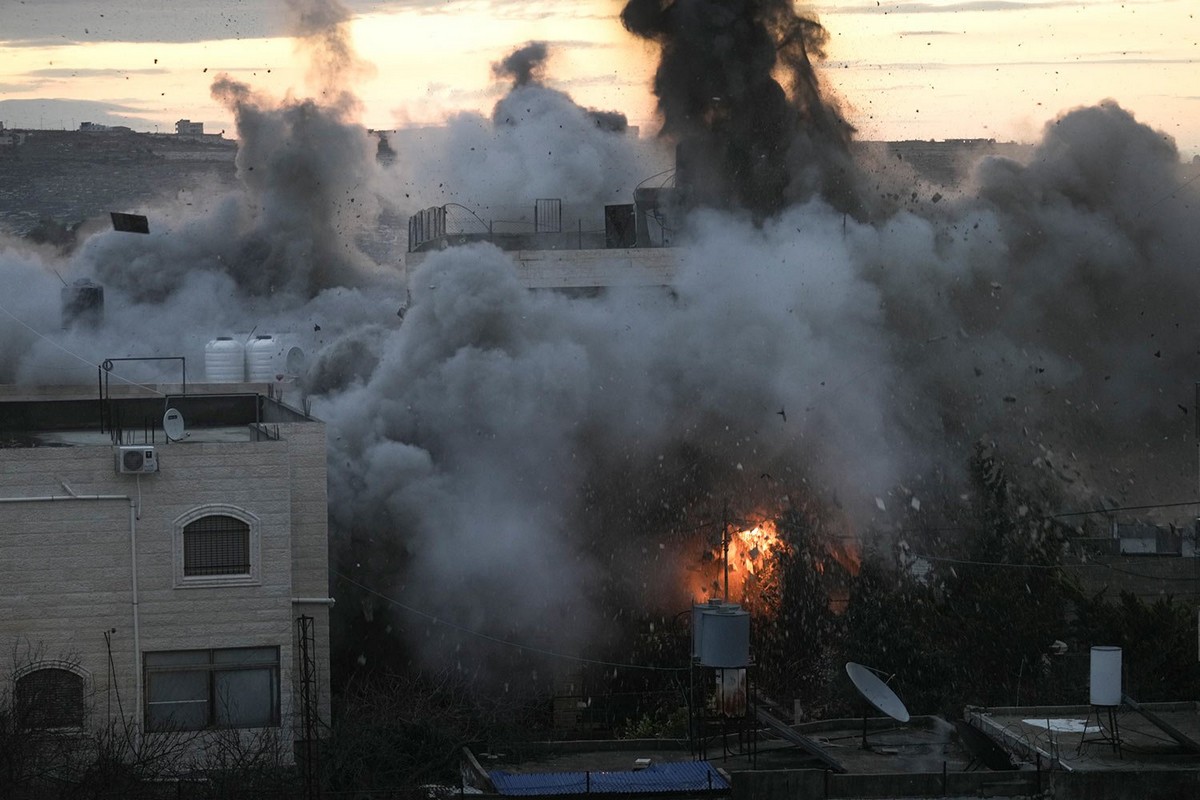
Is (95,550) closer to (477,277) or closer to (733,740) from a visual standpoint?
(733,740)

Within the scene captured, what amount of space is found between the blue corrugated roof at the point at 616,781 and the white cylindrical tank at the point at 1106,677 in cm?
431

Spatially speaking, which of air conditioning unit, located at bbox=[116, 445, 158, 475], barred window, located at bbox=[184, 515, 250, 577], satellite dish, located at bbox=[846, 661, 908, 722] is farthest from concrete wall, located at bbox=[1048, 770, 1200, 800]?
air conditioning unit, located at bbox=[116, 445, 158, 475]

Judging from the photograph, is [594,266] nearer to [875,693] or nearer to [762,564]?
[762,564]

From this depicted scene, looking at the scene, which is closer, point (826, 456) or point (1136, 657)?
point (1136, 657)

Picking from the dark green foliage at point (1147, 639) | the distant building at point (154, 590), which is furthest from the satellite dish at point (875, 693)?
the dark green foliage at point (1147, 639)

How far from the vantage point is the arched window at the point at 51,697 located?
65.4 feet

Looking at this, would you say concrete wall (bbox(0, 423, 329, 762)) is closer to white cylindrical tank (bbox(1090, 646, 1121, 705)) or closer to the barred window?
the barred window

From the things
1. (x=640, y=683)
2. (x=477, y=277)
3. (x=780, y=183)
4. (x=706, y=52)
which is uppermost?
(x=706, y=52)

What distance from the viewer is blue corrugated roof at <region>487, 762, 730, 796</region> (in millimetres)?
17844

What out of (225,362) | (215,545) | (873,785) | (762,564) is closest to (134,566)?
(215,545)

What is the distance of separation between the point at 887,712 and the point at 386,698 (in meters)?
7.38

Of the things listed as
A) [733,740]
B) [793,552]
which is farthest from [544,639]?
[733,740]

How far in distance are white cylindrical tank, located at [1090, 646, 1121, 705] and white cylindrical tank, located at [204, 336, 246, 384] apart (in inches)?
775

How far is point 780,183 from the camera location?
4547 centimetres
